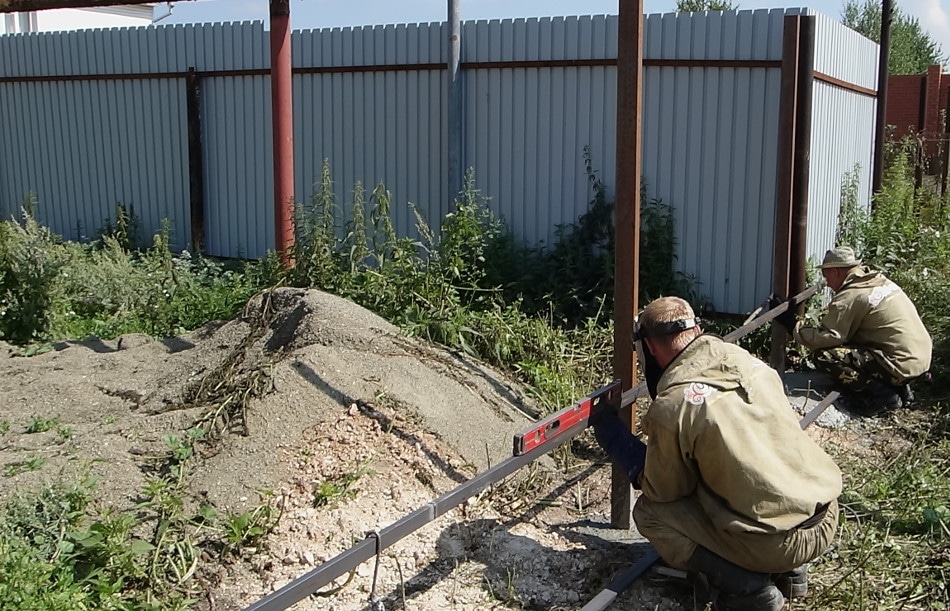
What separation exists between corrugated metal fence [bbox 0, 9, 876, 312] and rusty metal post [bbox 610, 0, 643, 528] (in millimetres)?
4211

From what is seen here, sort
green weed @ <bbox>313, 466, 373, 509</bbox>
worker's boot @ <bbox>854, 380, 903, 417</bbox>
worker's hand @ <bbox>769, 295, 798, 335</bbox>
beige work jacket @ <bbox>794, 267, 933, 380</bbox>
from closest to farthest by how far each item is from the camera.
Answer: green weed @ <bbox>313, 466, 373, 509</bbox> < beige work jacket @ <bbox>794, 267, 933, 380</bbox> < worker's boot @ <bbox>854, 380, 903, 417</bbox> < worker's hand @ <bbox>769, 295, 798, 335</bbox>

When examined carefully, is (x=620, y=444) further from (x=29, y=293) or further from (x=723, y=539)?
(x=29, y=293)

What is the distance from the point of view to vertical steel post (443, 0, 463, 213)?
9562 millimetres

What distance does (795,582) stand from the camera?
4164 millimetres

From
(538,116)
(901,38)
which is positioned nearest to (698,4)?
(901,38)

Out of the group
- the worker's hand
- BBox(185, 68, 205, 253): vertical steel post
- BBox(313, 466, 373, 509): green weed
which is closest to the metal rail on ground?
BBox(313, 466, 373, 509): green weed

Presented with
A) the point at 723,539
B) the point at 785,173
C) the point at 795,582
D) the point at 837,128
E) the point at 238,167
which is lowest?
the point at 795,582

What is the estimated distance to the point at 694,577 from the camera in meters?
4.12

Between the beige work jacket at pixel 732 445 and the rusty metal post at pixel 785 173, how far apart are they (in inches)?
155

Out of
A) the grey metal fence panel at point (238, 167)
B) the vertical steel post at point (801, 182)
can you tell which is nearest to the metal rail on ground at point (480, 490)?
the vertical steel post at point (801, 182)

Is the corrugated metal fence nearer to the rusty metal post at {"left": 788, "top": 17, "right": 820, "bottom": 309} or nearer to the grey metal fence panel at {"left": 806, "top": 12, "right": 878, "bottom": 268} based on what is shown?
A: the grey metal fence panel at {"left": 806, "top": 12, "right": 878, "bottom": 268}

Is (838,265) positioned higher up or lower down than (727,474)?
higher up

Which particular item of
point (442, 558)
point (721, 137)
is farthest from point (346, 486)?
point (721, 137)

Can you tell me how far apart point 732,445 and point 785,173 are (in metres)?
4.60
